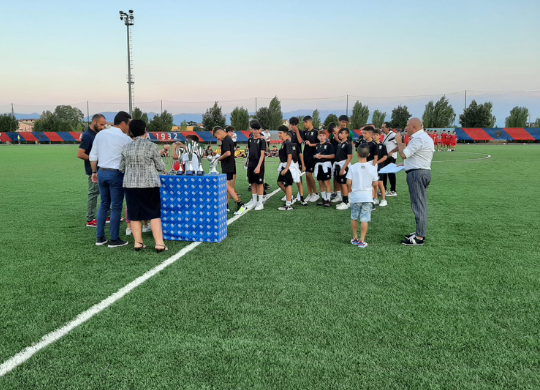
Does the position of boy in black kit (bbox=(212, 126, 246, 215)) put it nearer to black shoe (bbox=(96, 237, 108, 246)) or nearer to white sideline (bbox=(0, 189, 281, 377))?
black shoe (bbox=(96, 237, 108, 246))

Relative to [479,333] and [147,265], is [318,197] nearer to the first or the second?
[147,265]

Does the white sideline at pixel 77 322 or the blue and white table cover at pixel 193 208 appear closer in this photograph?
the white sideline at pixel 77 322

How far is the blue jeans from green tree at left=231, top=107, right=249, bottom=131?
58.3 meters

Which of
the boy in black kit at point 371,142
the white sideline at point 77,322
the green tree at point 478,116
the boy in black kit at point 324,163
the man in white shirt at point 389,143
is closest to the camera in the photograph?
the white sideline at point 77,322

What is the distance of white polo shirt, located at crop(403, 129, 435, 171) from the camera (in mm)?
5352

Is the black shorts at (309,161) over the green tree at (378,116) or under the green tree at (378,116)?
under

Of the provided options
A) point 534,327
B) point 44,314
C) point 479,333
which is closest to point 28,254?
point 44,314

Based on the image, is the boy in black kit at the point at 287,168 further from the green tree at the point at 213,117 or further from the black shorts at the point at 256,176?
the green tree at the point at 213,117

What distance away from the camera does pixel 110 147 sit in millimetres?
5375

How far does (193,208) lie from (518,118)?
66830 millimetres

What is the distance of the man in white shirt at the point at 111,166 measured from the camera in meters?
5.39

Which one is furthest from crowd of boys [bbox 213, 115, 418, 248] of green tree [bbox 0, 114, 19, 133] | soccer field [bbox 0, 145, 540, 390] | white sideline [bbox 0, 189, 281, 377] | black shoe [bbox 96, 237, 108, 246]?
green tree [bbox 0, 114, 19, 133]

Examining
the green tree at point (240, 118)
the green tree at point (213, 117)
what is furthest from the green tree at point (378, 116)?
the green tree at point (213, 117)

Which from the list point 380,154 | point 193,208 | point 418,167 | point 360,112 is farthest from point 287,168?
point 360,112
